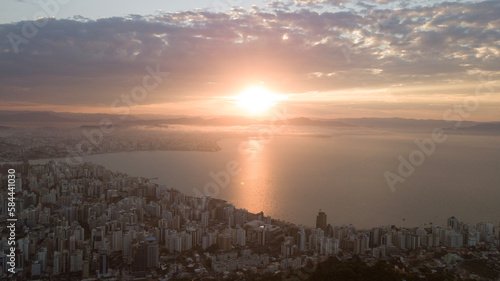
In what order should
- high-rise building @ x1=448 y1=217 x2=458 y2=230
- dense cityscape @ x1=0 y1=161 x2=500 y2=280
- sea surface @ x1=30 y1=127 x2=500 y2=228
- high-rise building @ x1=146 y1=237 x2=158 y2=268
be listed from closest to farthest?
dense cityscape @ x1=0 y1=161 x2=500 y2=280 < high-rise building @ x1=146 y1=237 x2=158 y2=268 < high-rise building @ x1=448 y1=217 x2=458 y2=230 < sea surface @ x1=30 y1=127 x2=500 y2=228

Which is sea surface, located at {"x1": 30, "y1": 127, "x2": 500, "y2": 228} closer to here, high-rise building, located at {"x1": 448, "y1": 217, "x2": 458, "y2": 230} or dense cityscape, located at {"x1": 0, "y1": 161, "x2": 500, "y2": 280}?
high-rise building, located at {"x1": 448, "y1": 217, "x2": 458, "y2": 230}

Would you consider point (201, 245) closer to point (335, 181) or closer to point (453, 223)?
point (453, 223)

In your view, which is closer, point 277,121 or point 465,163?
point 465,163

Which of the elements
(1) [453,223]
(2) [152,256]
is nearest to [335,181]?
(1) [453,223]

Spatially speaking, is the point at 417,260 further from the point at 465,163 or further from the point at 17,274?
the point at 465,163

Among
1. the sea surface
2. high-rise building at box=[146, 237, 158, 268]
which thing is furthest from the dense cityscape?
the sea surface

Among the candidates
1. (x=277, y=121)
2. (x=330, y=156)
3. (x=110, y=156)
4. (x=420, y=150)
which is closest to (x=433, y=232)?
(x=330, y=156)

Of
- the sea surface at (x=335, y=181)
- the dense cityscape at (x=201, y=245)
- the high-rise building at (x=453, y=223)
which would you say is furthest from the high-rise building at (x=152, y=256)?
the high-rise building at (x=453, y=223)
